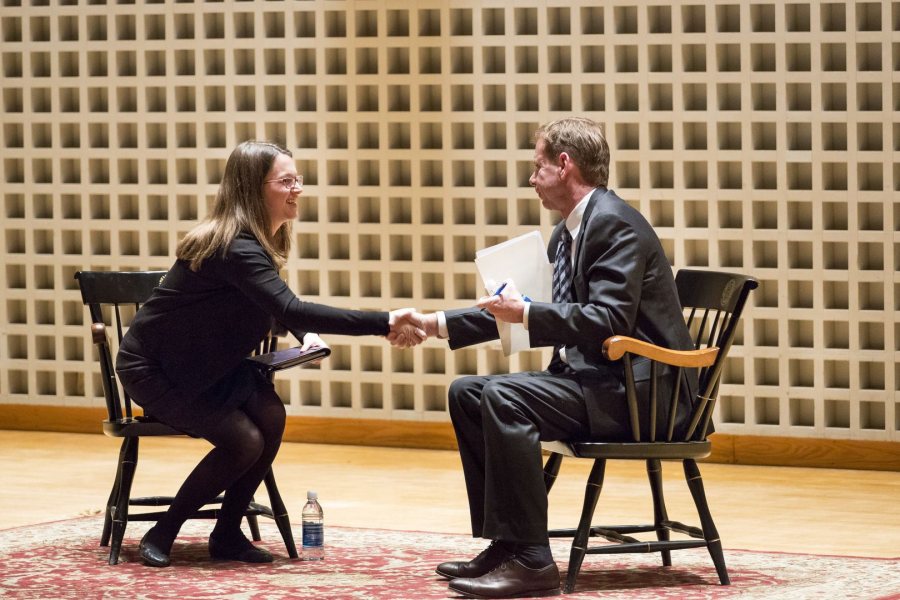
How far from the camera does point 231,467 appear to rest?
13.9 ft

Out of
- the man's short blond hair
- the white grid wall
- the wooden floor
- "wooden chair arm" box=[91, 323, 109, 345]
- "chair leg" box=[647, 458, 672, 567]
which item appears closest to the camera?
the man's short blond hair

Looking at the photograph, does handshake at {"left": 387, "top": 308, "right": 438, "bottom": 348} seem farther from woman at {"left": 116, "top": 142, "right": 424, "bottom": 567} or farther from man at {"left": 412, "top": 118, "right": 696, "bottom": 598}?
man at {"left": 412, "top": 118, "right": 696, "bottom": 598}

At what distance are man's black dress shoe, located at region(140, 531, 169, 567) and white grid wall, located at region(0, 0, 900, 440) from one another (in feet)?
8.19

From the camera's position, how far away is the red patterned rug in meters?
3.89

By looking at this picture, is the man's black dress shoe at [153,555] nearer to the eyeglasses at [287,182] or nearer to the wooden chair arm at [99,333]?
the wooden chair arm at [99,333]

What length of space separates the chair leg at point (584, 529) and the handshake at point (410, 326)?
2.19 feet

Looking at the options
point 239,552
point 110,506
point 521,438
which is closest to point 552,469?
point 521,438

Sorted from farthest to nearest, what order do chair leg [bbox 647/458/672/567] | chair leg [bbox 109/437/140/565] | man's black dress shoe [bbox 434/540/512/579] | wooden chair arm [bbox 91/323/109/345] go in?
wooden chair arm [bbox 91/323/109/345]
chair leg [bbox 109/437/140/565]
chair leg [bbox 647/458/672/567]
man's black dress shoe [bbox 434/540/512/579]

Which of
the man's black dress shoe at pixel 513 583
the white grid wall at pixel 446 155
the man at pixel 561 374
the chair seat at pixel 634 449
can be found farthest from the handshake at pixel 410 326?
the white grid wall at pixel 446 155

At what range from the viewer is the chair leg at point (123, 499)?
14.2 feet

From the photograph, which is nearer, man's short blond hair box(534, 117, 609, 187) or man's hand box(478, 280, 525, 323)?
man's hand box(478, 280, 525, 323)

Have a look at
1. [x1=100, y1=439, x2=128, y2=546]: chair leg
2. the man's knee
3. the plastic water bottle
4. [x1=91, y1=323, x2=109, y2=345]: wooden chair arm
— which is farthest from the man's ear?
[x1=100, y1=439, x2=128, y2=546]: chair leg

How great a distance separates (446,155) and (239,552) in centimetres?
265

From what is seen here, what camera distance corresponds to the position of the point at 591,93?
21.0ft
